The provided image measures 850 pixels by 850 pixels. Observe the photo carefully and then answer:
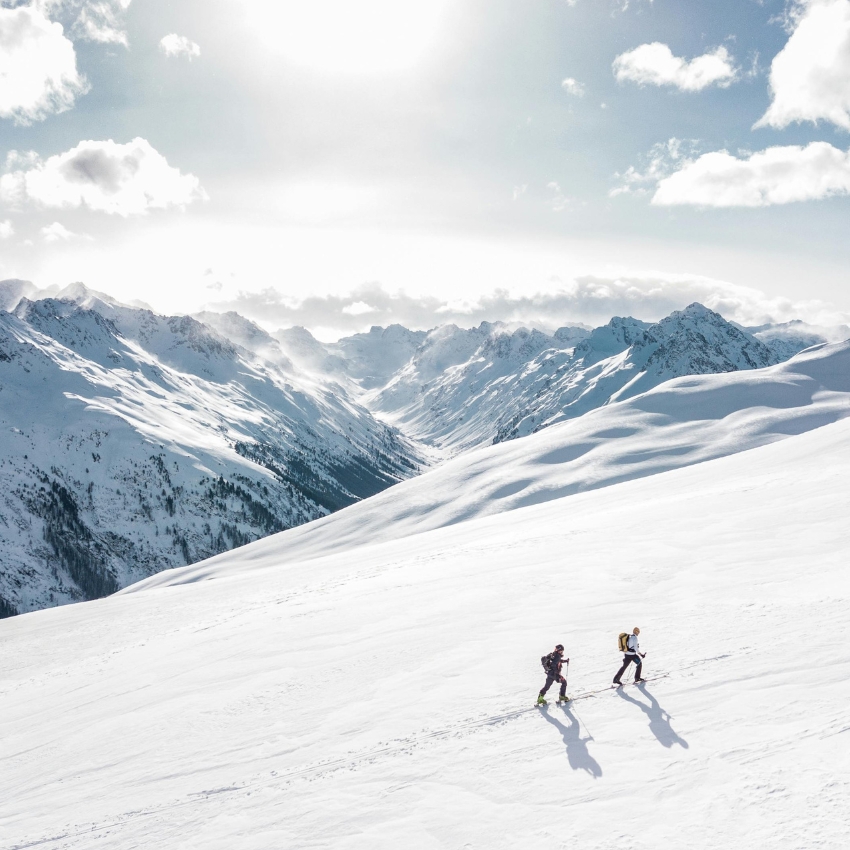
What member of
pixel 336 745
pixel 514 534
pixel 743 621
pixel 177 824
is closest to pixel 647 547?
pixel 743 621

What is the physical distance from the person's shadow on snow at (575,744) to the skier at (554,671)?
273 mm

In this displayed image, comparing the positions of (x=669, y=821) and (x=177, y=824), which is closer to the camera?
(x=669, y=821)

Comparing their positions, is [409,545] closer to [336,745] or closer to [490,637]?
[490,637]

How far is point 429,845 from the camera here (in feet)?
35.3

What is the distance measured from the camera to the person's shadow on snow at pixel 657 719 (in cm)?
1249

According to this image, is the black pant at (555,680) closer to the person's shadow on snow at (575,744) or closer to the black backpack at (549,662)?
the black backpack at (549,662)

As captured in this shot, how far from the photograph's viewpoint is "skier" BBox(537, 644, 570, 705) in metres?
14.9

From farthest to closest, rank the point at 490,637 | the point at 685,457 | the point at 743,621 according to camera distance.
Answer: the point at 685,457 < the point at 490,637 < the point at 743,621

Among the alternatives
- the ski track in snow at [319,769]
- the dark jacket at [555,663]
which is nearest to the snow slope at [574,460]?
the dark jacket at [555,663]

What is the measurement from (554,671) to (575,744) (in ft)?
6.63

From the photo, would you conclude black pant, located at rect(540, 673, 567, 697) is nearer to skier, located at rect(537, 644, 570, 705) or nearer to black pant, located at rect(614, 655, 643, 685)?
skier, located at rect(537, 644, 570, 705)

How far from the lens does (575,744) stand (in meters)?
13.1

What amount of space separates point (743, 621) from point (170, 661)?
22883 mm

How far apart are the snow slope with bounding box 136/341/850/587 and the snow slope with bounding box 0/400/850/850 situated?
4264 centimetres
